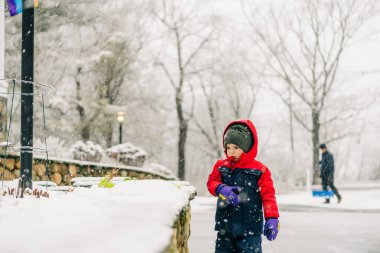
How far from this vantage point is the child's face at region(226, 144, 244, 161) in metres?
3.89

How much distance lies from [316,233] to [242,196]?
497 centimetres

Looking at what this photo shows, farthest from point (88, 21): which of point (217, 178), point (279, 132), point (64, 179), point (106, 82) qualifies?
point (279, 132)

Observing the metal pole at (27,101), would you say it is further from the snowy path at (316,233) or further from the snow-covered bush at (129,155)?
the snow-covered bush at (129,155)

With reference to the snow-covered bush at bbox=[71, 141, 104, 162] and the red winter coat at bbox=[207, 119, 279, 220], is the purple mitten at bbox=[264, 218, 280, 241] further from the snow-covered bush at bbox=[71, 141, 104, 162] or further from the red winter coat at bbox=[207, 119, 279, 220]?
the snow-covered bush at bbox=[71, 141, 104, 162]

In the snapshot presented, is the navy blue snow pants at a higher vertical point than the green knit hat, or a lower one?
lower

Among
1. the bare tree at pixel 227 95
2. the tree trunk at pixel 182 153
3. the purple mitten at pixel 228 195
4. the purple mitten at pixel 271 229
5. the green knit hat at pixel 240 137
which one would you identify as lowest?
the tree trunk at pixel 182 153

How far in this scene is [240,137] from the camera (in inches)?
153

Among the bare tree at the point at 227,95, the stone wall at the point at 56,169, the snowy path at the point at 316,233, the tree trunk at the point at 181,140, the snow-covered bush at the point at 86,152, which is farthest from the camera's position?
the bare tree at the point at 227,95

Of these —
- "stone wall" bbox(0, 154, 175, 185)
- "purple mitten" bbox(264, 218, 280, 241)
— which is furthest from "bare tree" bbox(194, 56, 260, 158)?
"purple mitten" bbox(264, 218, 280, 241)

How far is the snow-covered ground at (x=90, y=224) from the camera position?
205 cm

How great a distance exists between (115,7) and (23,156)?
21.8 meters

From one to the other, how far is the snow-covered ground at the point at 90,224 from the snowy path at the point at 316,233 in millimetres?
3880

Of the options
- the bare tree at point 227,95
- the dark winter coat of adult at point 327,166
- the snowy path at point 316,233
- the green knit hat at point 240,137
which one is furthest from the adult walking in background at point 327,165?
the bare tree at point 227,95

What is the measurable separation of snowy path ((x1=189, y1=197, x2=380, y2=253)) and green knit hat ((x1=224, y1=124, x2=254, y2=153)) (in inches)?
112
